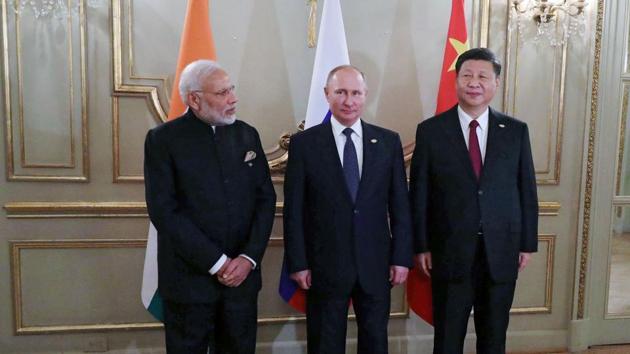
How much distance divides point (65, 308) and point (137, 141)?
2.78 feet

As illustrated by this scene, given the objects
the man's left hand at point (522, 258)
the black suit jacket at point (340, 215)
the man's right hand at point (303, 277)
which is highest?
the black suit jacket at point (340, 215)

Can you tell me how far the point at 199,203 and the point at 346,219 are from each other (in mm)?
499

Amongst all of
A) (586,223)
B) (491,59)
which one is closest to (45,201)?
(491,59)

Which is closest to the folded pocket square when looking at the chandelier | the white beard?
the white beard

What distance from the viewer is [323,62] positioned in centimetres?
207

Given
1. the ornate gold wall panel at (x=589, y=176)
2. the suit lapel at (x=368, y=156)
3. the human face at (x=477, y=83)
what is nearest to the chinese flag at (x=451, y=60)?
the human face at (x=477, y=83)

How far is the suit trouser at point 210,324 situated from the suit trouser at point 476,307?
0.72 m

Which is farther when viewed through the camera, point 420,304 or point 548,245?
point 548,245

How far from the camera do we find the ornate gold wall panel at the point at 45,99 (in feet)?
6.79

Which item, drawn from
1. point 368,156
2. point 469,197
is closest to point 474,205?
point 469,197

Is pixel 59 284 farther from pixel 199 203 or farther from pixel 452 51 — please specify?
pixel 452 51

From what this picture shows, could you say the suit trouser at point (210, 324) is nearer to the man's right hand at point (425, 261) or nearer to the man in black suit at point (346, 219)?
the man in black suit at point (346, 219)

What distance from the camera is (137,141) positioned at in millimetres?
2182

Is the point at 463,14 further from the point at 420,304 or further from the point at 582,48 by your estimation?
the point at 420,304
